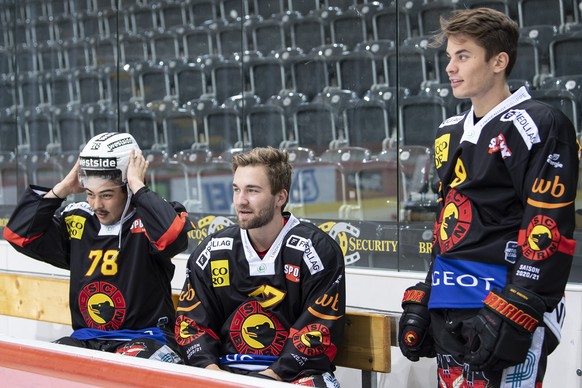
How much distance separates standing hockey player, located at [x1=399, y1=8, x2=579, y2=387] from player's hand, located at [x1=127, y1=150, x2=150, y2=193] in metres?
1.08

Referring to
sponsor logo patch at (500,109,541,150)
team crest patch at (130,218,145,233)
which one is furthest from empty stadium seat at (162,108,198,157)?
sponsor logo patch at (500,109,541,150)

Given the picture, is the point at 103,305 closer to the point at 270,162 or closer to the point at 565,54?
the point at 270,162

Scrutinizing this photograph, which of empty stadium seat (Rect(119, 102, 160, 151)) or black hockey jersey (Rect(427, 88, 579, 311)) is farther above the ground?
empty stadium seat (Rect(119, 102, 160, 151))

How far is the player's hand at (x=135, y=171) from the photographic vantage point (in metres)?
2.82

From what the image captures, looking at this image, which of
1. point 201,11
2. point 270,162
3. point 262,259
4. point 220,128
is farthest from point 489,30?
point 201,11

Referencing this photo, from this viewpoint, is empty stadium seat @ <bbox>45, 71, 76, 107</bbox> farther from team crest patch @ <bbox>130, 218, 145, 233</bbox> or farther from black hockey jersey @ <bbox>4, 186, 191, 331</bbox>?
team crest patch @ <bbox>130, 218, 145, 233</bbox>

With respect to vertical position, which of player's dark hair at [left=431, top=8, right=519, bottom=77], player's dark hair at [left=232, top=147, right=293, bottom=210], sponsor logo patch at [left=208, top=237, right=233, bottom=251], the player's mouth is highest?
player's dark hair at [left=431, top=8, right=519, bottom=77]

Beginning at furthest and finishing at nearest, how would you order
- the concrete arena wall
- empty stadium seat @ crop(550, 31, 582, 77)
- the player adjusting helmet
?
empty stadium seat @ crop(550, 31, 582, 77), the concrete arena wall, the player adjusting helmet

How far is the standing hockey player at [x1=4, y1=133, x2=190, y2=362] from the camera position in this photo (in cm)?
280

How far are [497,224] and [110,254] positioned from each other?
4.66ft

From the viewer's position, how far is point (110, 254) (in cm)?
292

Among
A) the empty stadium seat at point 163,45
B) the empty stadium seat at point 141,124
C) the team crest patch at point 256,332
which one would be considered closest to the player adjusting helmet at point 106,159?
the team crest patch at point 256,332

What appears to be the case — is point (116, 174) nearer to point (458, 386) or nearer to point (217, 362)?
point (217, 362)

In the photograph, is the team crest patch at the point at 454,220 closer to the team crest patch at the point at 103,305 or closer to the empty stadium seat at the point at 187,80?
the team crest patch at the point at 103,305
